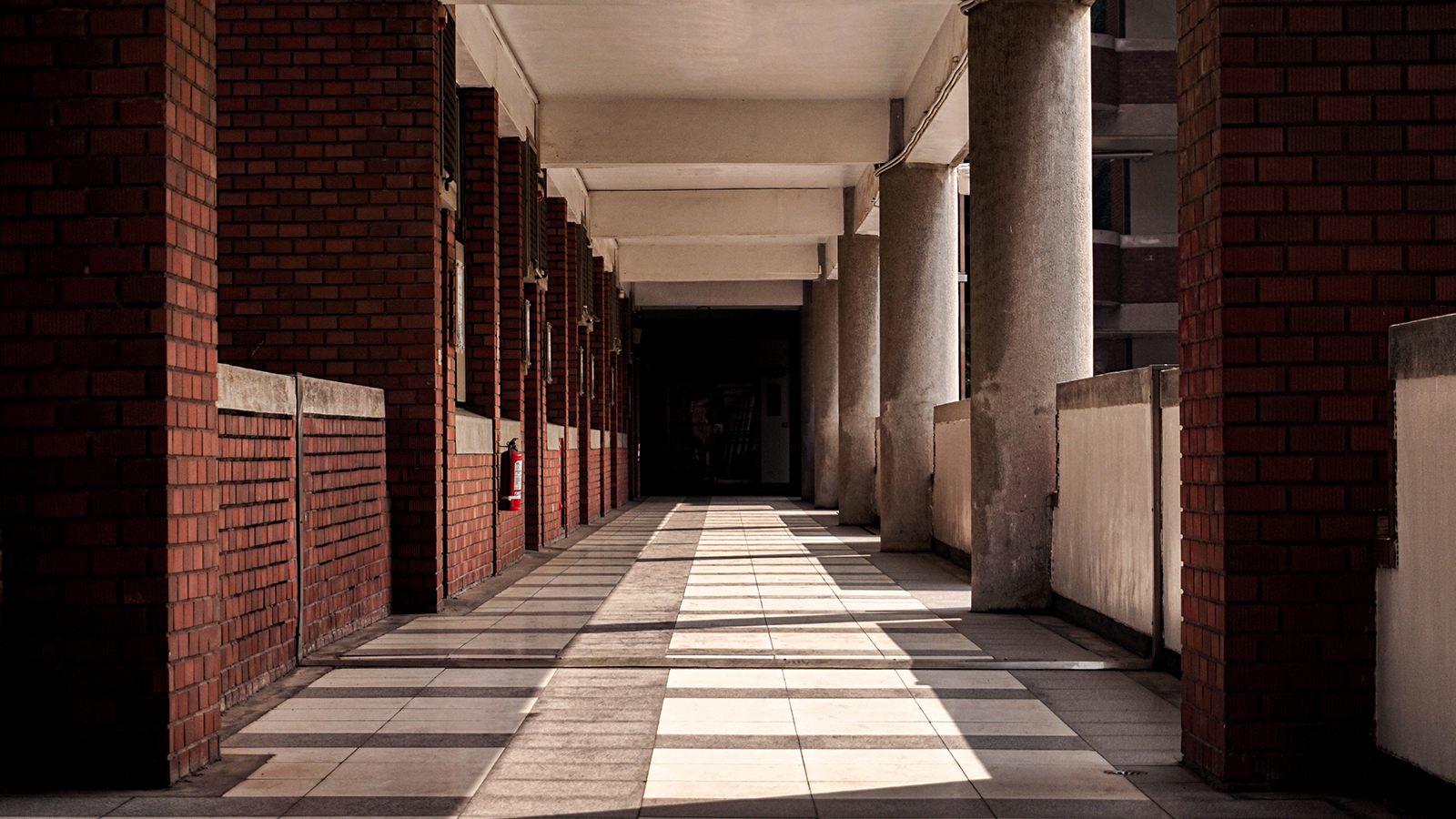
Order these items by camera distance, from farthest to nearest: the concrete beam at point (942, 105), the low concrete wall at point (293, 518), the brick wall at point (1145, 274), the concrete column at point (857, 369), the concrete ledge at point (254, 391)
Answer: the brick wall at point (1145, 274), the concrete column at point (857, 369), the concrete beam at point (942, 105), the low concrete wall at point (293, 518), the concrete ledge at point (254, 391)

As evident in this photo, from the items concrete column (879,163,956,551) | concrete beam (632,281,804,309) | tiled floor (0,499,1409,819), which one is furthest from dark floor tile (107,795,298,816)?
concrete beam (632,281,804,309)

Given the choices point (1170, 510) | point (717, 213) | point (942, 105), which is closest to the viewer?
point (1170, 510)

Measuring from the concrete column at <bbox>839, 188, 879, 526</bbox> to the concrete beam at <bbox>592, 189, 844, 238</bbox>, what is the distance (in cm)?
37

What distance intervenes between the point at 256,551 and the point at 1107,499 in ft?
13.2

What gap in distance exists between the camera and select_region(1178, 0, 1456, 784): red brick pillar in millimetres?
4008

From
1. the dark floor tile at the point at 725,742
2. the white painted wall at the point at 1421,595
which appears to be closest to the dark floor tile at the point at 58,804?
the dark floor tile at the point at 725,742

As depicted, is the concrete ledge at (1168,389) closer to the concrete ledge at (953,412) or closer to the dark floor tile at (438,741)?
the dark floor tile at (438,741)

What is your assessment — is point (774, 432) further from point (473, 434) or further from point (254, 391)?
point (254, 391)

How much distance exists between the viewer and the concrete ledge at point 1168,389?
6.13 metres

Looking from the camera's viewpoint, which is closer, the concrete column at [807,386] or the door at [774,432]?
the concrete column at [807,386]

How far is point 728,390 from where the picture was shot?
1310 inches

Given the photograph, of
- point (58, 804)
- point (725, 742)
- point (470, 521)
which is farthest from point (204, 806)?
point (470, 521)

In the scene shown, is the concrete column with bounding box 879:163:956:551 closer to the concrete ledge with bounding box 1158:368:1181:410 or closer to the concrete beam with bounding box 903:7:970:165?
the concrete beam with bounding box 903:7:970:165

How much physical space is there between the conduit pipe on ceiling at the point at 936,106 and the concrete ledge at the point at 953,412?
226 centimetres
